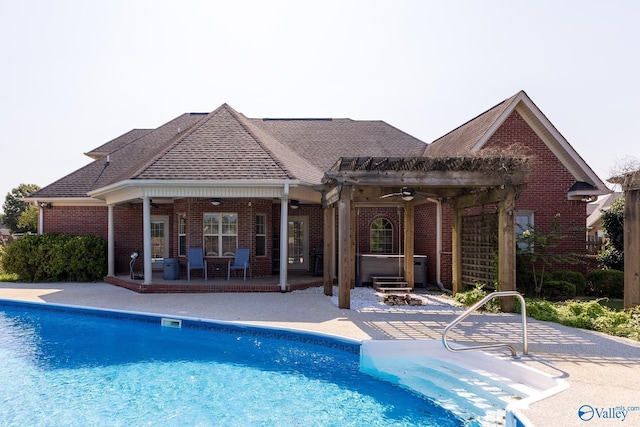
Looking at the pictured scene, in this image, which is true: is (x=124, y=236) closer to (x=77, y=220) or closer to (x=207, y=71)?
(x=77, y=220)

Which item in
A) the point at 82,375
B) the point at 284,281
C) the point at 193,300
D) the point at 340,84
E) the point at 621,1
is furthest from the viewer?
the point at 340,84

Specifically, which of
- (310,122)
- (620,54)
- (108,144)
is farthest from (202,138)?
(620,54)

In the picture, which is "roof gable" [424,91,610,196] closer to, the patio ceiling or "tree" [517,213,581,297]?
"tree" [517,213,581,297]

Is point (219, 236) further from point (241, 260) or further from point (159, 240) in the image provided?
point (159, 240)

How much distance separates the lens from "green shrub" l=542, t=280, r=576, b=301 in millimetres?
12305

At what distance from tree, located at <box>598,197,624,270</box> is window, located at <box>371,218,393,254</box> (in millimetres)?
6893

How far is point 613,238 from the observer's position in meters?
15.7

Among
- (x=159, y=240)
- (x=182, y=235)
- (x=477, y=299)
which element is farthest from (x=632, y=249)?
(x=159, y=240)

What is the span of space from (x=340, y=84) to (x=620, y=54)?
6981mm

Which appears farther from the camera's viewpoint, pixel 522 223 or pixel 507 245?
pixel 522 223

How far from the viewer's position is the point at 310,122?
68.2 feet

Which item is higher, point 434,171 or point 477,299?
point 434,171

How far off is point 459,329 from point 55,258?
1320cm

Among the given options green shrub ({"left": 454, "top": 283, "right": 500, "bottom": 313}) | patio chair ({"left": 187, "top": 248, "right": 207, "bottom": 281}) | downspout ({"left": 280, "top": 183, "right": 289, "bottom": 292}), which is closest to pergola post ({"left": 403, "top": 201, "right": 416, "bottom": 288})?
green shrub ({"left": 454, "top": 283, "right": 500, "bottom": 313})
